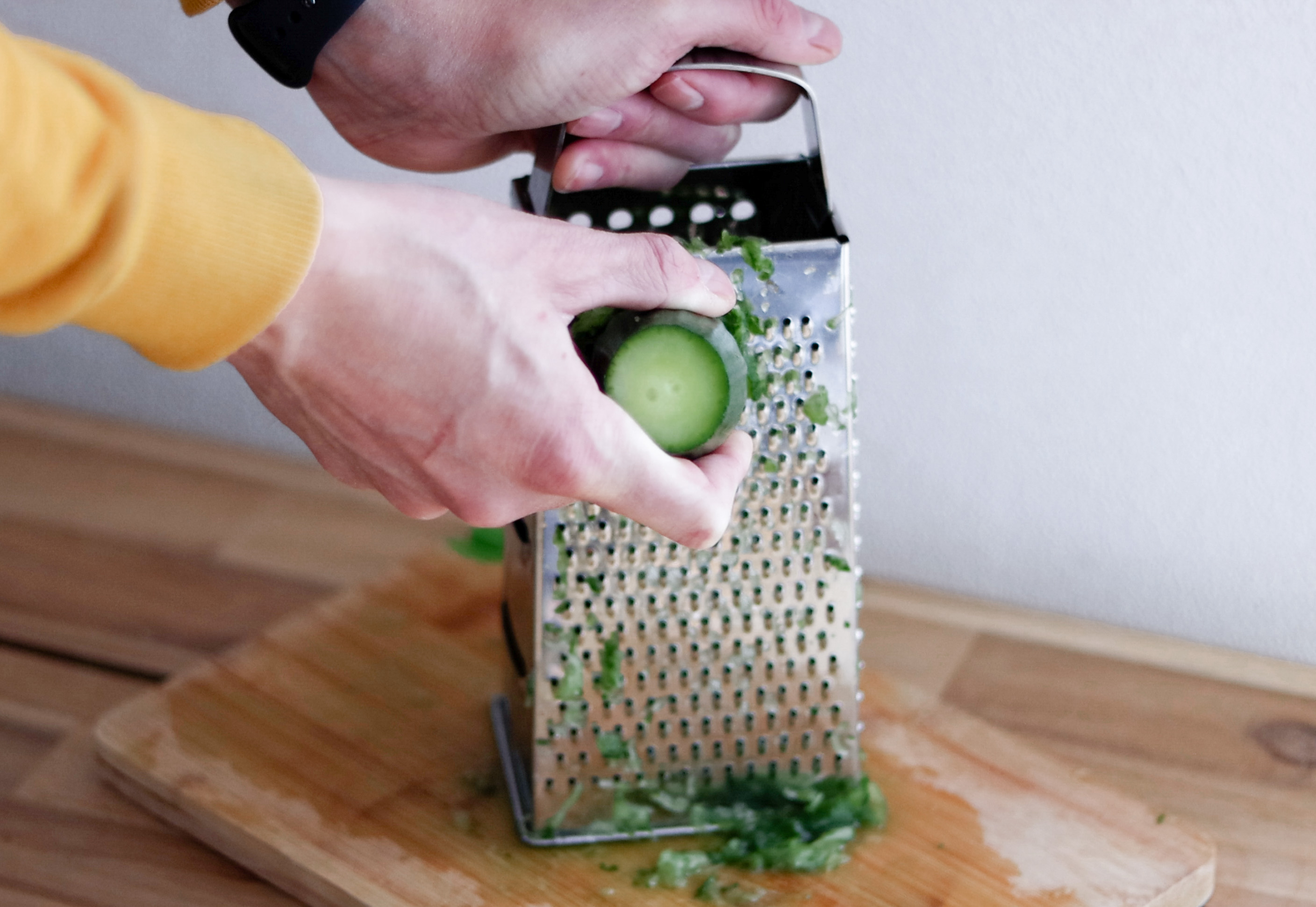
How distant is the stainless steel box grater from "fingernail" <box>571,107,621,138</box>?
34 mm

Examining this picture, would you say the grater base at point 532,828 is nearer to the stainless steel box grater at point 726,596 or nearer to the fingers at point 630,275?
the stainless steel box grater at point 726,596

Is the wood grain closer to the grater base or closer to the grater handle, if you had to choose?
Answer: the grater base

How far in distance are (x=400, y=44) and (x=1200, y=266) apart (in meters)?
0.79

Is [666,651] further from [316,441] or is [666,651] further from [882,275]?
[882,275]

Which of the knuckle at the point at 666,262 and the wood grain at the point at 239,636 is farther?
the wood grain at the point at 239,636

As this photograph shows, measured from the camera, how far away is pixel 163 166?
0.69m

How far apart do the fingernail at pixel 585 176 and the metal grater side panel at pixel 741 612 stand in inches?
8.6

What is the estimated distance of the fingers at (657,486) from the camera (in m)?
0.81

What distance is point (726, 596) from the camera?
109cm

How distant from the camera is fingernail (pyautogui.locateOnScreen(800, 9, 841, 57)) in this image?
1137mm

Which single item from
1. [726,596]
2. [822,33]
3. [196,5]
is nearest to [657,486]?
[726,596]

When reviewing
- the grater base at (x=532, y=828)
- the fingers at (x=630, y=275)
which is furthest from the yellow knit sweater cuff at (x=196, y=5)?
the grater base at (x=532, y=828)

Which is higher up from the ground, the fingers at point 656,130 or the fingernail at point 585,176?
the fingers at point 656,130

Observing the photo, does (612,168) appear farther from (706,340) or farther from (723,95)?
(706,340)
